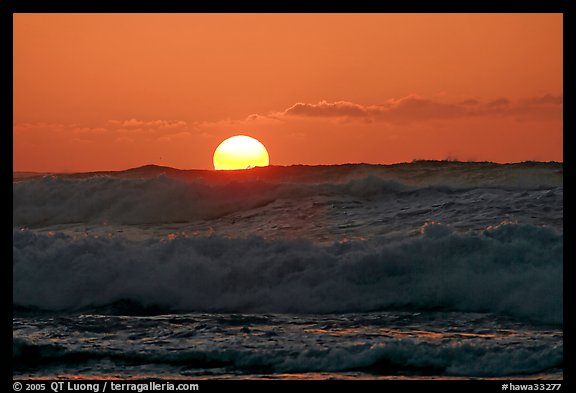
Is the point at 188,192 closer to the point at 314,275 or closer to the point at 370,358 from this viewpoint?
the point at 314,275

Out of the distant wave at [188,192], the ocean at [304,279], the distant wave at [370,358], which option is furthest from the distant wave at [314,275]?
the distant wave at [188,192]

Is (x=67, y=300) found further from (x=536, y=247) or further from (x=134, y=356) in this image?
(x=536, y=247)

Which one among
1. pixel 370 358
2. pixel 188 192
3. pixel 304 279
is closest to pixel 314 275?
pixel 304 279

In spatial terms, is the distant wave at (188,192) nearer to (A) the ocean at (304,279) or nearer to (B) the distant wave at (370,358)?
(A) the ocean at (304,279)

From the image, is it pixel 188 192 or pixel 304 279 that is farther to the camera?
pixel 188 192

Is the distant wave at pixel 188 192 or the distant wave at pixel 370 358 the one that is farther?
the distant wave at pixel 188 192

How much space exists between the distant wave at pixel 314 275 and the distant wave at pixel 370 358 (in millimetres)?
2795

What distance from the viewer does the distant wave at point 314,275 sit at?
15.2 meters

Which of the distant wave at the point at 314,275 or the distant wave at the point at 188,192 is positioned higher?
the distant wave at the point at 188,192

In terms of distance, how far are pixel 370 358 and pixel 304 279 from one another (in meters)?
5.12

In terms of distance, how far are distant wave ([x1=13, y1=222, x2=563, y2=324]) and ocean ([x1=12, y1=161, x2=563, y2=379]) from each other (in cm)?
3

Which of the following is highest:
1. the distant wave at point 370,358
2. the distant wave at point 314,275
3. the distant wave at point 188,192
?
the distant wave at point 188,192

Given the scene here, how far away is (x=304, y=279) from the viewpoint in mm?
16375
